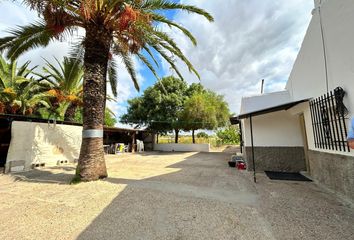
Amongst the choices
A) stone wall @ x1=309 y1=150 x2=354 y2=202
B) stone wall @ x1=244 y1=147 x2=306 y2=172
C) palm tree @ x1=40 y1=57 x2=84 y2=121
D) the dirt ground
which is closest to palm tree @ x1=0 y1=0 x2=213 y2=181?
the dirt ground

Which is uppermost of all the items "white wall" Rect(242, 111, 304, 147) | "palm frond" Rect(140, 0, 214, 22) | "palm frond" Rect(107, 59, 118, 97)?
"palm frond" Rect(140, 0, 214, 22)

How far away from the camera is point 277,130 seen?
7.40 m

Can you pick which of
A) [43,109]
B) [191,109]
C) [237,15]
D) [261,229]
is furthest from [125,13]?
[191,109]

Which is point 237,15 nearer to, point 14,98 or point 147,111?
point 14,98

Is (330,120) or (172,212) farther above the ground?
(330,120)

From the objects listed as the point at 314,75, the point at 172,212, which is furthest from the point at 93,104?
the point at 314,75

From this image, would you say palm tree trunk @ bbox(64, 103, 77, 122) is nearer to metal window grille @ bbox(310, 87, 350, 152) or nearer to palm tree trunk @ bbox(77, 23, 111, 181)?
palm tree trunk @ bbox(77, 23, 111, 181)

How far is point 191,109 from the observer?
55.1 feet

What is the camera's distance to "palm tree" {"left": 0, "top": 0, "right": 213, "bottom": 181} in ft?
17.0

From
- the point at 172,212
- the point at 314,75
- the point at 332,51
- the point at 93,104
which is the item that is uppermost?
the point at 332,51

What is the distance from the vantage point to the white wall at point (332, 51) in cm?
346

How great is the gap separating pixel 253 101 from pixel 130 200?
25.9ft

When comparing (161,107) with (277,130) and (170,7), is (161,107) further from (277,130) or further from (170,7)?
(170,7)

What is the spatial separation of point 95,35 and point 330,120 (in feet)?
24.6
